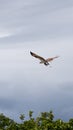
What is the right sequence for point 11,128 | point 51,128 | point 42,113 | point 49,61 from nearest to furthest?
point 49,61, point 51,128, point 42,113, point 11,128

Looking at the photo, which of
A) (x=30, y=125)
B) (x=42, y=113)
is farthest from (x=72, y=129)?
(x=30, y=125)

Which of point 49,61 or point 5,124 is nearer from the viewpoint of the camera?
point 49,61

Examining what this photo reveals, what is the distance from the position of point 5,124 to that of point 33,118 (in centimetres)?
542

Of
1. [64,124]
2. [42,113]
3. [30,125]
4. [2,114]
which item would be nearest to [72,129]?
[64,124]

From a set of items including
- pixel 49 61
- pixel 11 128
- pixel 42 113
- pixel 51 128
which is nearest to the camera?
pixel 49 61

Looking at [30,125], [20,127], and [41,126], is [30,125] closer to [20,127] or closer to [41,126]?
[20,127]

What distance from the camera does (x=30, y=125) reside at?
297ft

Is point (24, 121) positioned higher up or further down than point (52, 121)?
higher up

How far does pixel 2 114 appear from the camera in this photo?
3760 inches

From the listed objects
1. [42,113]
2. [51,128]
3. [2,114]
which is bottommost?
[51,128]

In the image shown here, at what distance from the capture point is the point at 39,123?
270 feet

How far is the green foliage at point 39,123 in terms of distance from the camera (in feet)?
→ 245

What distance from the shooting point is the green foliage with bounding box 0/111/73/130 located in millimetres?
74812

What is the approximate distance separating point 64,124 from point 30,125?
16.4 metres
